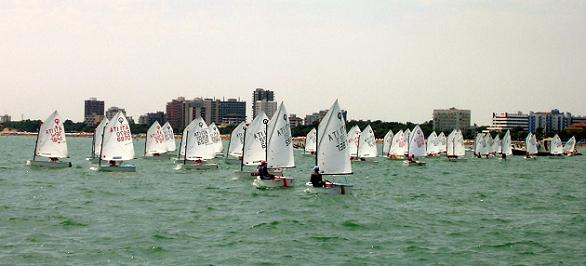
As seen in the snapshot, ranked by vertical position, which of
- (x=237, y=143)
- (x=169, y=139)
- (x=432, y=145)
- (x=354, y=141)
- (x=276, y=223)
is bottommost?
(x=276, y=223)

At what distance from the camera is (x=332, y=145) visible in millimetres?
42125

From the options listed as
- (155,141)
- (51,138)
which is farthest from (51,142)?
(155,141)

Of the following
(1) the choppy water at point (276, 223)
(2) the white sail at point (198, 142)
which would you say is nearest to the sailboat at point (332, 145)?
(1) the choppy water at point (276, 223)

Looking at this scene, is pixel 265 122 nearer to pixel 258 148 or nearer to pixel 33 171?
pixel 258 148

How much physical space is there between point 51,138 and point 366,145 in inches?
1501

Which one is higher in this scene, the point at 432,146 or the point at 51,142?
the point at 432,146

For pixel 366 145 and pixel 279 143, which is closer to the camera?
pixel 279 143

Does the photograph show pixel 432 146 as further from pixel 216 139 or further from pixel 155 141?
pixel 155 141

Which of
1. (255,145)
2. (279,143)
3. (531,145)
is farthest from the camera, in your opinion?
(531,145)

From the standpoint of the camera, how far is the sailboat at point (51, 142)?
6016cm

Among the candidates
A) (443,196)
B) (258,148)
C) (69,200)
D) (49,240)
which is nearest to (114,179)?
(258,148)

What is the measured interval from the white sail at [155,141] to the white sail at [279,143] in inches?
1421

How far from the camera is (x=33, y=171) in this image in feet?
189

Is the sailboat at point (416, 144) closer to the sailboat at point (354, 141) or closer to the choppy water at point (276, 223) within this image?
the sailboat at point (354, 141)
